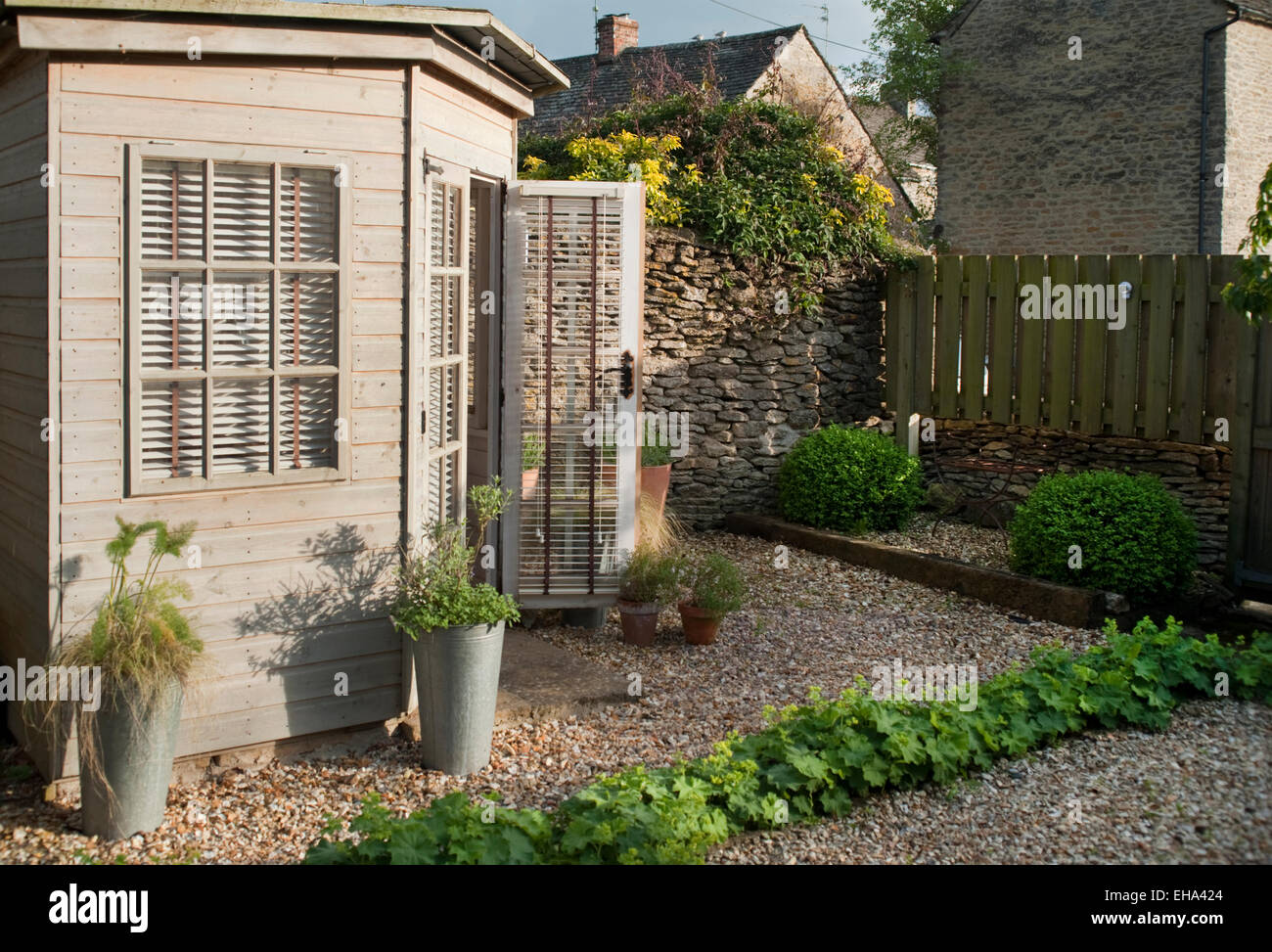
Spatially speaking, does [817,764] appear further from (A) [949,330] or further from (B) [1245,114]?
(B) [1245,114]

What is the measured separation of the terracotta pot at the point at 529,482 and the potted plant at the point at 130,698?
2801 millimetres

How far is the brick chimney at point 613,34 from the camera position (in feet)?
80.4

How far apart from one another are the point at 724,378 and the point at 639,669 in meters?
4.29

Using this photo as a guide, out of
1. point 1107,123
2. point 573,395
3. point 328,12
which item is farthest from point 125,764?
point 1107,123

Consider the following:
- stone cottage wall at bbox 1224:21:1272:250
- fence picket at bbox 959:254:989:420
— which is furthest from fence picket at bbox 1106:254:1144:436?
stone cottage wall at bbox 1224:21:1272:250

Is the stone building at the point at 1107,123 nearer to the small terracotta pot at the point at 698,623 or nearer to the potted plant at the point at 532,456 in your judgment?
the small terracotta pot at the point at 698,623

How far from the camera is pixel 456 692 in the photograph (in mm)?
5125

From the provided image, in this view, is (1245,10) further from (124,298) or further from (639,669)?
(124,298)

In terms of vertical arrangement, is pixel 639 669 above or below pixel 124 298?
below

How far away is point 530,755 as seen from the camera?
545 centimetres

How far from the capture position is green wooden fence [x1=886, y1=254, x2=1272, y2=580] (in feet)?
27.1

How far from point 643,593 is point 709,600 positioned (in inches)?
16.2

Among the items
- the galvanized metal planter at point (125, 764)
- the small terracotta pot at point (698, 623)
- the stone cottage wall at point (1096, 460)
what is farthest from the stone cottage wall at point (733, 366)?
the galvanized metal planter at point (125, 764)

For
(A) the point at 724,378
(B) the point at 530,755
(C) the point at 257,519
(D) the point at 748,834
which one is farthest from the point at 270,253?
(A) the point at 724,378
